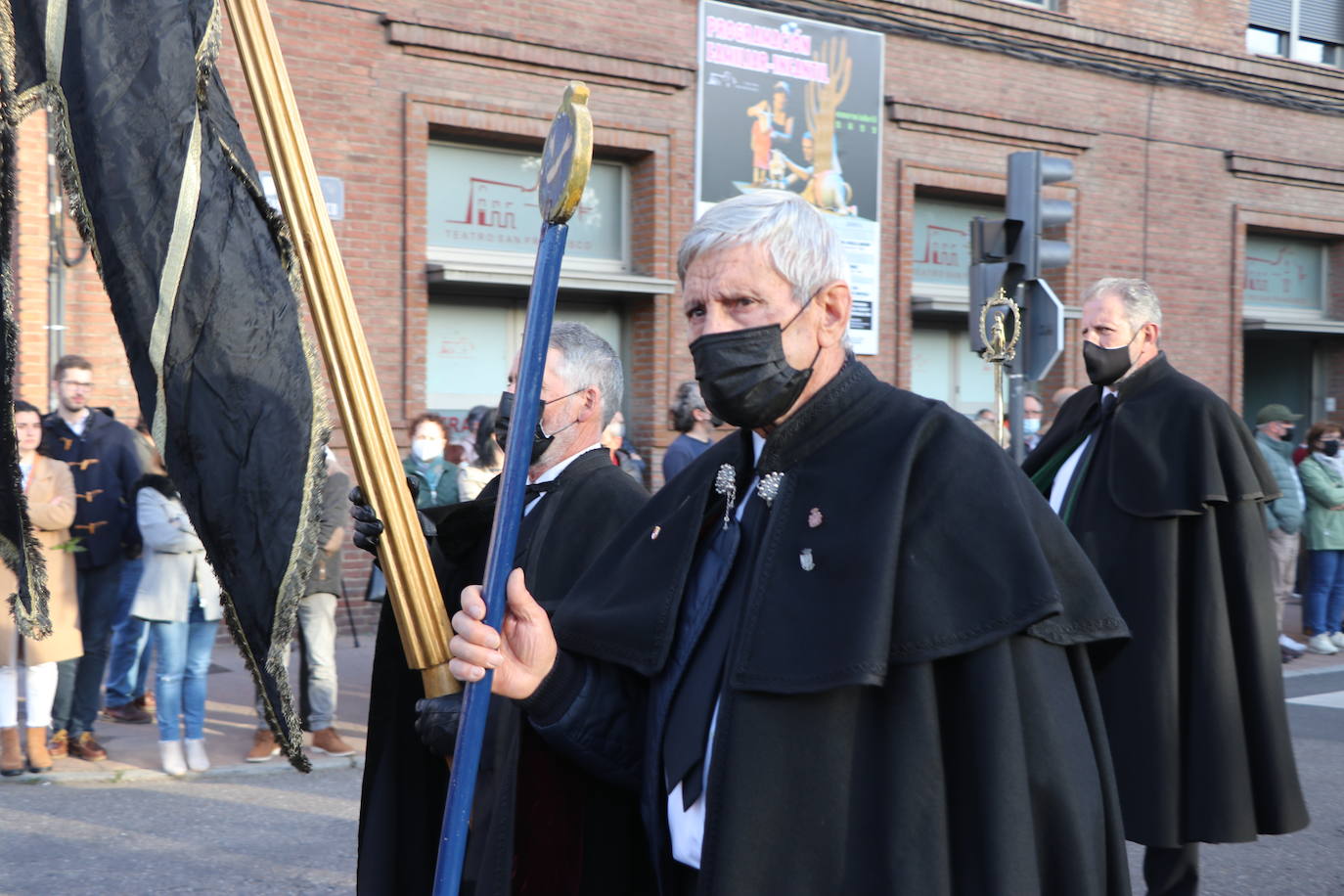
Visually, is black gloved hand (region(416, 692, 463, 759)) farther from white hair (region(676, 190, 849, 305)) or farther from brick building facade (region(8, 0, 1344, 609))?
brick building facade (region(8, 0, 1344, 609))

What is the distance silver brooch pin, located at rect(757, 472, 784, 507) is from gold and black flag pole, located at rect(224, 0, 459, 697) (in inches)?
22.4

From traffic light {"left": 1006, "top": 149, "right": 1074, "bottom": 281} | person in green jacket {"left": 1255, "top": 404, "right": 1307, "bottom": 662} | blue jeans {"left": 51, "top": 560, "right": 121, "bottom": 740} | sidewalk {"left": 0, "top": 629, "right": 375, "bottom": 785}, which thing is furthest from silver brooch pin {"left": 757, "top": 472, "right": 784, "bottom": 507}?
person in green jacket {"left": 1255, "top": 404, "right": 1307, "bottom": 662}

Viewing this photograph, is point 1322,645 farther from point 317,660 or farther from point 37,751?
point 37,751

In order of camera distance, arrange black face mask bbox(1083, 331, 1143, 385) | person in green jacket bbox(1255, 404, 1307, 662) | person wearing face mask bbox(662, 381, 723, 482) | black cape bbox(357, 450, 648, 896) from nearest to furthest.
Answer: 1. black cape bbox(357, 450, 648, 896)
2. black face mask bbox(1083, 331, 1143, 385)
3. person wearing face mask bbox(662, 381, 723, 482)
4. person in green jacket bbox(1255, 404, 1307, 662)

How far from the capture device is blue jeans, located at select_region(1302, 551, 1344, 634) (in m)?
11.8

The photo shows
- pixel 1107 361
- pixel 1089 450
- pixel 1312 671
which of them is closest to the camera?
pixel 1107 361

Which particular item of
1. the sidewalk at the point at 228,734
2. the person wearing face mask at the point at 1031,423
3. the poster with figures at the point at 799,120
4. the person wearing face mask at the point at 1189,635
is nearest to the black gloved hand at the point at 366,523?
the person wearing face mask at the point at 1189,635

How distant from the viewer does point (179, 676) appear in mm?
7344

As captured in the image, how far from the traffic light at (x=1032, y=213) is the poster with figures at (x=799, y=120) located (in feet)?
13.9

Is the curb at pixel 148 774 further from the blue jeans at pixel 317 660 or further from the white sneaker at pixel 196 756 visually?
the blue jeans at pixel 317 660

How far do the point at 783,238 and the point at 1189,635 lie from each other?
319cm

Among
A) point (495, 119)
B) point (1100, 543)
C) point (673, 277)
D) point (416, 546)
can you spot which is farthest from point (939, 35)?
point (416, 546)

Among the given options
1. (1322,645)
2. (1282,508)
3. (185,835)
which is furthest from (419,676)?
(1322,645)

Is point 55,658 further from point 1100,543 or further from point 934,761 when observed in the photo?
point 934,761
